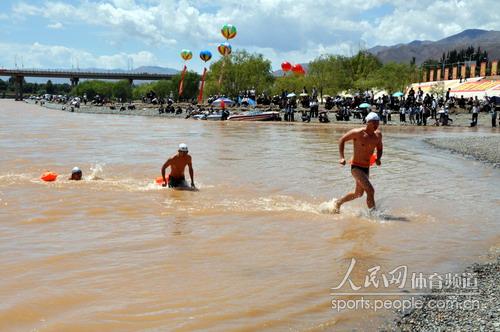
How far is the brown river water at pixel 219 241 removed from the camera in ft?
17.1

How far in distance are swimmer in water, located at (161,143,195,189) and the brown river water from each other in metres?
0.36

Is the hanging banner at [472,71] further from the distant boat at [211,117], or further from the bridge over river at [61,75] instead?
the bridge over river at [61,75]

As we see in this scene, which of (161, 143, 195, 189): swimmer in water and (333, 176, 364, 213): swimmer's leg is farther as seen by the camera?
(161, 143, 195, 189): swimmer in water

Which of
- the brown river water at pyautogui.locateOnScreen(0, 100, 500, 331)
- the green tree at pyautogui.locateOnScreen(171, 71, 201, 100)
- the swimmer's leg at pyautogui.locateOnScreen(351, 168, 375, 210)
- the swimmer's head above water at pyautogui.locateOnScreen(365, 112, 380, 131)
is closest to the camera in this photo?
the brown river water at pyautogui.locateOnScreen(0, 100, 500, 331)

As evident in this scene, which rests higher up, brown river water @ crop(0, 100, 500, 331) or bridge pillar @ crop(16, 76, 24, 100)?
bridge pillar @ crop(16, 76, 24, 100)

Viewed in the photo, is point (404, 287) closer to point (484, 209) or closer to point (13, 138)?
point (484, 209)

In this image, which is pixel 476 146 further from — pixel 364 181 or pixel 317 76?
pixel 317 76

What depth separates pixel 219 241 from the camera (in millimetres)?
7730

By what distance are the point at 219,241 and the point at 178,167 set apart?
3.93 m

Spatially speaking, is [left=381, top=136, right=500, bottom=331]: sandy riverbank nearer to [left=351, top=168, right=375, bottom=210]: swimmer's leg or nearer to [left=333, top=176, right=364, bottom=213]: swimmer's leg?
[left=351, top=168, right=375, bottom=210]: swimmer's leg

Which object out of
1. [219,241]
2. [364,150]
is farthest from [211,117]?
[219,241]

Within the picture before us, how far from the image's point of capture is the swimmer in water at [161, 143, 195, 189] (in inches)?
435

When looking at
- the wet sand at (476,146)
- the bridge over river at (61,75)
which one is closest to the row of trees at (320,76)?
the wet sand at (476,146)

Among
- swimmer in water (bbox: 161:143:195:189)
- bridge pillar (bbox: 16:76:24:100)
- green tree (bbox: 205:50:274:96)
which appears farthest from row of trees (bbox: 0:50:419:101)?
bridge pillar (bbox: 16:76:24:100)
